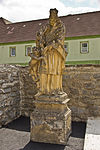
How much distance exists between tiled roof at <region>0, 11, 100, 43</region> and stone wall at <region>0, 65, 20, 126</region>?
1270 centimetres

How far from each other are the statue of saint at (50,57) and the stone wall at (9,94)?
2248 millimetres

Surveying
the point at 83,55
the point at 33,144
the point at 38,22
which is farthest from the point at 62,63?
the point at 38,22

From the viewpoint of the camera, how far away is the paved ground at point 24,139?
4426mm

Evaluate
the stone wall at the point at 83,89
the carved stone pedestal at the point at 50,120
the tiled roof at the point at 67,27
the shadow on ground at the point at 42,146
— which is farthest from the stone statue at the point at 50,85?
the tiled roof at the point at 67,27

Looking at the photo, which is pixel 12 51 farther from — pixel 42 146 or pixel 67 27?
pixel 42 146

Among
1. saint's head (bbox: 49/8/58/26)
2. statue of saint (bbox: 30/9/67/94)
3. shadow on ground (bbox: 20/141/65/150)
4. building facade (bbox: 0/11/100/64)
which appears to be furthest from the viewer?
building facade (bbox: 0/11/100/64)

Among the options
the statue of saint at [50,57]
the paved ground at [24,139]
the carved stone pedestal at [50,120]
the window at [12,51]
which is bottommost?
→ the paved ground at [24,139]

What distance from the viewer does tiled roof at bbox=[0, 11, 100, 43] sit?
18.5 metres

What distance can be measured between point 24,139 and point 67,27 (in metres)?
16.9

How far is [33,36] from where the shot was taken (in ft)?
67.0

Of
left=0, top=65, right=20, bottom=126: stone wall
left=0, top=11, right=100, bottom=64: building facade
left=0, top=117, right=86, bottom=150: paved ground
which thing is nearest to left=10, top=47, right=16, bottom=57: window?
left=0, top=11, right=100, bottom=64: building facade

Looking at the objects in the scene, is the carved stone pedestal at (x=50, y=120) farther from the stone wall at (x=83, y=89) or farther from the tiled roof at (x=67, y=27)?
the tiled roof at (x=67, y=27)

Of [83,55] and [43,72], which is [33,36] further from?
[43,72]

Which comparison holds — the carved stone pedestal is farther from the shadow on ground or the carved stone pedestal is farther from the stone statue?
the shadow on ground
